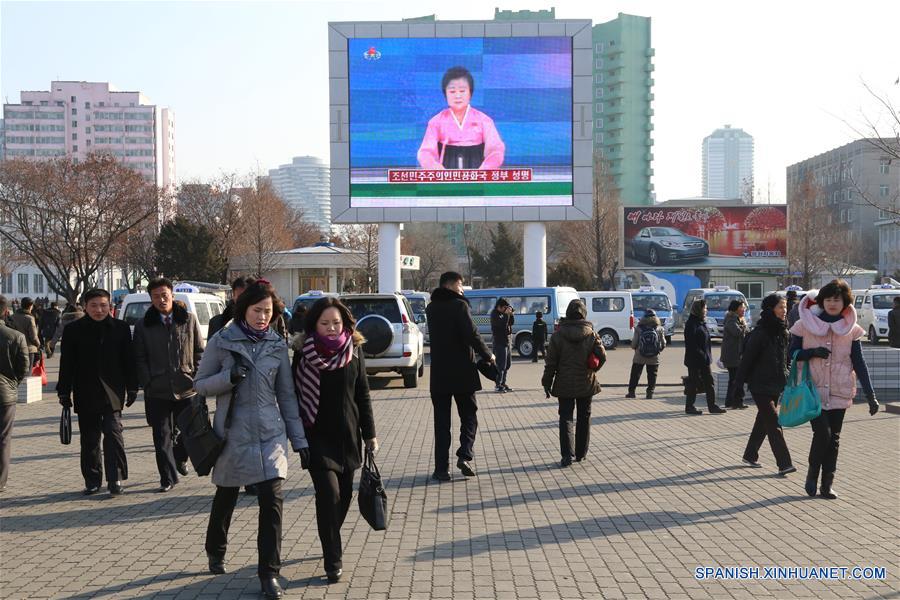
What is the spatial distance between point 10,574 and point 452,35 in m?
33.9

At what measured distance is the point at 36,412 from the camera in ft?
50.9

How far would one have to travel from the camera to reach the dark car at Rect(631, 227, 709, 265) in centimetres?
5238

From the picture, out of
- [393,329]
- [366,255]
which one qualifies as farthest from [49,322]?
[366,255]

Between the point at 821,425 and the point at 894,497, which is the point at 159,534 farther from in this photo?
the point at 894,497

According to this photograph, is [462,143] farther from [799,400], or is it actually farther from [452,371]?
[799,400]

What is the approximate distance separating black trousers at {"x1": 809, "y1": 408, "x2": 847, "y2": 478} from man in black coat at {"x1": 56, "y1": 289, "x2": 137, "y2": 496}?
5.95m

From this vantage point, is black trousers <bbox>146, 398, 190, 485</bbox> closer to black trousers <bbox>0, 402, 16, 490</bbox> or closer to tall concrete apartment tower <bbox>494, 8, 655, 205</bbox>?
black trousers <bbox>0, 402, 16, 490</bbox>

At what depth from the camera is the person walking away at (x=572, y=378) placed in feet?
31.3

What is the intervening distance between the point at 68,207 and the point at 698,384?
1263 inches

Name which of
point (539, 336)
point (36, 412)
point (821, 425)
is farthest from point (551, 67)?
point (821, 425)

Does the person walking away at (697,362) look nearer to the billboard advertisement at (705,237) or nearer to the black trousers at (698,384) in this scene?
the black trousers at (698,384)

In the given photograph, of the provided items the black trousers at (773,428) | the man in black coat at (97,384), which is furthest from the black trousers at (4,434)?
the black trousers at (773,428)

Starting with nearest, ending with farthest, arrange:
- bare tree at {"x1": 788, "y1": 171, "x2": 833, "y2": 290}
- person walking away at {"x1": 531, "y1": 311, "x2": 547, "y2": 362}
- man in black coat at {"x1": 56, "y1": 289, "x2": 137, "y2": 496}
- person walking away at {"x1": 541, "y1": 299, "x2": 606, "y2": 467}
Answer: man in black coat at {"x1": 56, "y1": 289, "x2": 137, "y2": 496} < person walking away at {"x1": 541, "y1": 299, "x2": 606, "y2": 467} < person walking away at {"x1": 531, "y1": 311, "x2": 547, "y2": 362} < bare tree at {"x1": 788, "y1": 171, "x2": 833, "y2": 290}

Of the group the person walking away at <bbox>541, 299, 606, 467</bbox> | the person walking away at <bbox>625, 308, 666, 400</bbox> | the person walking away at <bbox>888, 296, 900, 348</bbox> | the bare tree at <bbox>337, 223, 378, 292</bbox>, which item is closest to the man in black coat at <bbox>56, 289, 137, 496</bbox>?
the person walking away at <bbox>541, 299, 606, 467</bbox>
